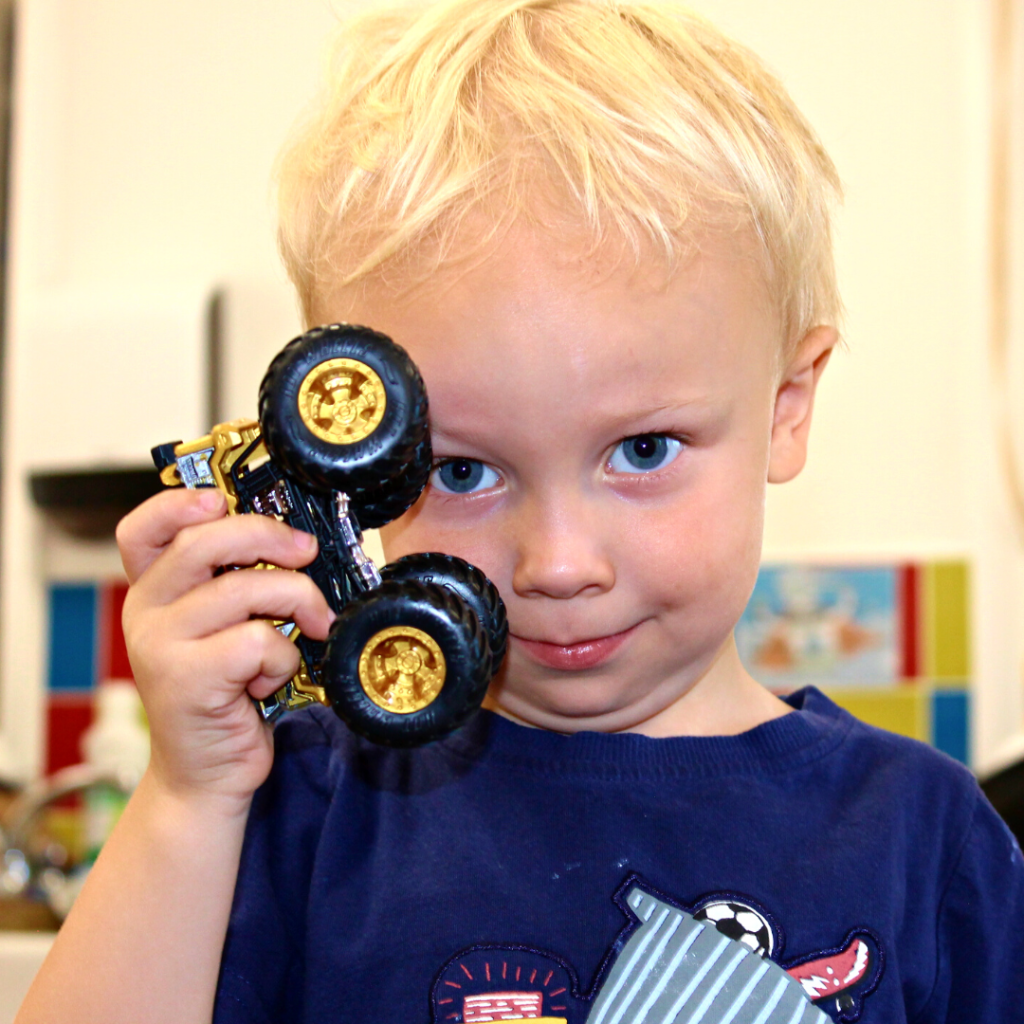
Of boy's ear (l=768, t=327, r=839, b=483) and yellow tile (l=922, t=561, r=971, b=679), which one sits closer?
boy's ear (l=768, t=327, r=839, b=483)

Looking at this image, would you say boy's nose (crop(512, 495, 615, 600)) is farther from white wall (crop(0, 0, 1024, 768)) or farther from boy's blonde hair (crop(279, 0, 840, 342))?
white wall (crop(0, 0, 1024, 768))

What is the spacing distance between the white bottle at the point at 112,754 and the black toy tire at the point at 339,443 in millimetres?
1252

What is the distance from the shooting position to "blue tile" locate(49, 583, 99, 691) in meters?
1.89

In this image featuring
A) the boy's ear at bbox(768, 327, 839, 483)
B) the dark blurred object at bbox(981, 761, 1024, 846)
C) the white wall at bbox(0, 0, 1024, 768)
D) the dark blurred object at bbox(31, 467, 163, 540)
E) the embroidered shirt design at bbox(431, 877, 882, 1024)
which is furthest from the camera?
the dark blurred object at bbox(31, 467, 163, 540)

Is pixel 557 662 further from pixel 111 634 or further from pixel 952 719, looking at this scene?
pixel 111 634

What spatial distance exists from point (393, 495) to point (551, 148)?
0.20 m

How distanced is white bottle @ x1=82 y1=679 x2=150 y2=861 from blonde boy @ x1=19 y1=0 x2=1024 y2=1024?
1.05m

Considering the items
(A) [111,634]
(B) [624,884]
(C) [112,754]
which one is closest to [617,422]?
(B) [624,884]

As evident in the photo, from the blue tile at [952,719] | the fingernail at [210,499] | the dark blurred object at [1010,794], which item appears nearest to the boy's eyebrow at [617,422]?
the fingernail at [210,499]

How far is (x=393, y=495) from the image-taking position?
54 cm

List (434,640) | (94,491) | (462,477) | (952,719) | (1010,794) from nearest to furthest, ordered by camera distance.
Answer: (434,640)
(462,477)
(1010,794)
(952,719)
(94,491)

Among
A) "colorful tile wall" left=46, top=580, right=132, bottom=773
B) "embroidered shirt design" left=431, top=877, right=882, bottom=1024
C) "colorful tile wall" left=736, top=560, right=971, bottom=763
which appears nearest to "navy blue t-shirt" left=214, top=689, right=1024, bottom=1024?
"embroidered shirt design" left=431, top=877, right=882, bottom=1024

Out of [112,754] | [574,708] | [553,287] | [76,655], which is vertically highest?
[553,287]

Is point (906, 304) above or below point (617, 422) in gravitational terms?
above
